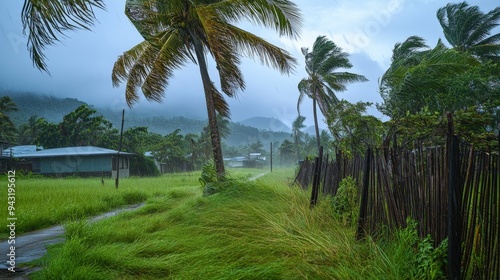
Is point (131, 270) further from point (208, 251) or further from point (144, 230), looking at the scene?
point (144, 230)

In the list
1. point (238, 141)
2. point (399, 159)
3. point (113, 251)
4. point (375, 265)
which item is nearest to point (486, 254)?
point (375, 265)

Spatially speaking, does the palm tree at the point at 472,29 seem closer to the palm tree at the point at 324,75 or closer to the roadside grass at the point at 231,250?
the palm tree at the point at 324,75

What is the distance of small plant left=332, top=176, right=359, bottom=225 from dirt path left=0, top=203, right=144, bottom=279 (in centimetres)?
392

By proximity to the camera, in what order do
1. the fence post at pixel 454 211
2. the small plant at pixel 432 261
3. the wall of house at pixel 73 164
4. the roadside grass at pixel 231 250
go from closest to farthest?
the fence post at pixel 454 211 < the small plant at pixel 432 261 < the roadside grass at pixel 231 250 < the wall of house at pixel 73 164

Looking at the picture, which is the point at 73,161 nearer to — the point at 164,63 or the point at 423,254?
the point at 164,63

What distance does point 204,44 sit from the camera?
11422mm

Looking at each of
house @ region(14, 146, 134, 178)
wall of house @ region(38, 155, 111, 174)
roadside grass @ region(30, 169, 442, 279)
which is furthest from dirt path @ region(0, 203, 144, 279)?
wall of house @ region(38, 155, 111, 174)

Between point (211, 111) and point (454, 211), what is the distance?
8314mm

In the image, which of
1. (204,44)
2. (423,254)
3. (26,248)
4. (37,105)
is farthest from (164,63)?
(37,105)

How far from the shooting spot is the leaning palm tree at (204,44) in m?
9.22

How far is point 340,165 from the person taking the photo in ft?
20.2

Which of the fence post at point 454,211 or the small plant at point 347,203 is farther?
the small plant at point 347,203

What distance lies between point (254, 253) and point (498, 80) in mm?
17566

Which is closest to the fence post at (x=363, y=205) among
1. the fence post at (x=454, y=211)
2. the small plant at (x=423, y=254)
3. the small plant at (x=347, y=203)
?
the small plant at (x=347, y=203)
